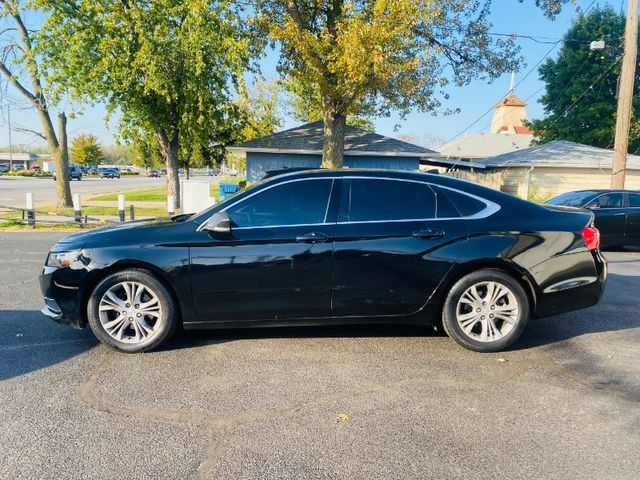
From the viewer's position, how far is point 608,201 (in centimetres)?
1027

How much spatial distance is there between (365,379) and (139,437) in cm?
167

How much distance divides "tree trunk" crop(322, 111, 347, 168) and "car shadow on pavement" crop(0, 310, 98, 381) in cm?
1197

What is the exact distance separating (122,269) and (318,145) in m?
14.7

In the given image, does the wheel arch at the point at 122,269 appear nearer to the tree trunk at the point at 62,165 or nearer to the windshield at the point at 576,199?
the windshield at the point at 576,199

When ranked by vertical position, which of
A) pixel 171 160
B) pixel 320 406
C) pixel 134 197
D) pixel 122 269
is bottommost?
pixel 320 406

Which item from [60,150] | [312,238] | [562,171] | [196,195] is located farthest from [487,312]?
[562,171]

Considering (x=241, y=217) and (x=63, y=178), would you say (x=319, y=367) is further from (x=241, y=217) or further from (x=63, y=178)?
(x=63, y=178)

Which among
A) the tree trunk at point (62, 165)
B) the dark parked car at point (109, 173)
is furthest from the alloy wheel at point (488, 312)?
the dark parked car at point (109, 173)

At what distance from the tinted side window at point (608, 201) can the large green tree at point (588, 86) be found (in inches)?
893

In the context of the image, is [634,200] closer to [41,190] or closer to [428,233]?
[428,233]

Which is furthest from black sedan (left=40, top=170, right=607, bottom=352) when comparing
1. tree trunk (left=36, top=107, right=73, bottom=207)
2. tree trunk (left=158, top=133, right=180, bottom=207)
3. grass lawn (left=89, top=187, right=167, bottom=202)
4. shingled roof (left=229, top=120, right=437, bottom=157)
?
grass lawn (left=89, top=187, right=167, bottom=202)

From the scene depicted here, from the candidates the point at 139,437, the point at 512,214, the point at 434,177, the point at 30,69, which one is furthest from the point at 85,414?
the point at 30,69

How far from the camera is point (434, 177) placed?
4344mm

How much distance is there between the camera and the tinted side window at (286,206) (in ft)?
13.4
